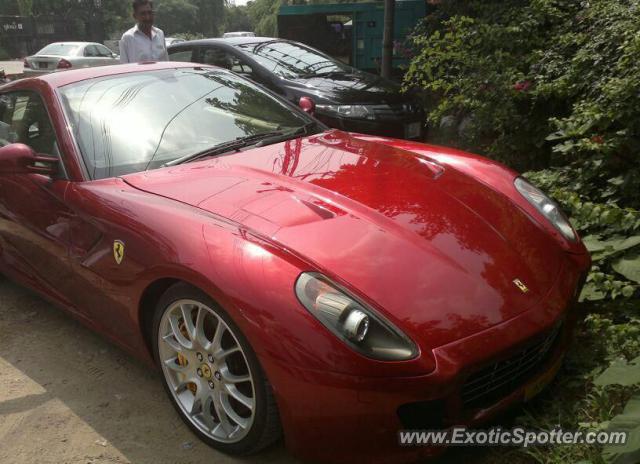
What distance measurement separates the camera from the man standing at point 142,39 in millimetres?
5379

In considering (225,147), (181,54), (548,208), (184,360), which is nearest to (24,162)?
(225,147)

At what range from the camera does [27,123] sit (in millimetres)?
3225

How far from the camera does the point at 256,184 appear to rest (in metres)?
2.52

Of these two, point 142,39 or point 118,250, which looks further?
point 142,39

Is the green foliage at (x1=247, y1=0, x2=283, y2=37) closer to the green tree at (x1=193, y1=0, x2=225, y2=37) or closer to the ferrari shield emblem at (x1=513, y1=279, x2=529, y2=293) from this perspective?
the ferrari shield emblem at (x1=513, y1=279, x2=529, y2=293)

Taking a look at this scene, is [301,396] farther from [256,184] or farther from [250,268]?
[256,184]

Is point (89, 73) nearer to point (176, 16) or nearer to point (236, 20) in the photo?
point (176, 16)

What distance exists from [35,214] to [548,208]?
2.52m

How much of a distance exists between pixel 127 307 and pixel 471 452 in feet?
4.89

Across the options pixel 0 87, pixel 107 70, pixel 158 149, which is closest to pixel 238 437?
pixel 158 149

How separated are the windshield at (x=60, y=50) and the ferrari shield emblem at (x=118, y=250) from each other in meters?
16.6

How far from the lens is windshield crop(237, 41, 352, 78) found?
21.0 ft

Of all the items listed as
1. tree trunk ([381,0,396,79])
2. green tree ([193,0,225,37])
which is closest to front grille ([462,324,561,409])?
tree trunk ([381,0,396,79])

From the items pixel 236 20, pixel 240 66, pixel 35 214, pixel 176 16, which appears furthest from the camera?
pixel 236 20
